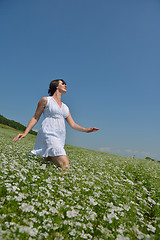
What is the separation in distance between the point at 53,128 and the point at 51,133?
0.62 feet

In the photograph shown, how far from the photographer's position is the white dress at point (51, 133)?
19.0 feet

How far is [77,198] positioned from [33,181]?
1.24 metres

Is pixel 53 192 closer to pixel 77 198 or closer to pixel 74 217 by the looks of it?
pixel 77 198

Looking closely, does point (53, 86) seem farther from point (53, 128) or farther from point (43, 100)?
point (53, 128)

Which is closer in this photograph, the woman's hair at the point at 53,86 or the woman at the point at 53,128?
the woman at the point at 53,128

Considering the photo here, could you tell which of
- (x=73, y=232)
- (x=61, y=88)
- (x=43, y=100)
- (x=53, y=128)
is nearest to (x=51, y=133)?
(x=53, y=128)

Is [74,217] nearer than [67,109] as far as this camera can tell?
Yes

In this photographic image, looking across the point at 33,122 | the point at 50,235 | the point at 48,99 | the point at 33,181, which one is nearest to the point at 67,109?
the point at 48,99

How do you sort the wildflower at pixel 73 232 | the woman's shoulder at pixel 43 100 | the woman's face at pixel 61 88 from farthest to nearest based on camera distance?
1. the woman's face at pixel 61 88
2. the woman's shoulder at pixel 43 100
3. the wildflower at pixel 73 232

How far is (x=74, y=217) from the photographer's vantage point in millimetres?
3695

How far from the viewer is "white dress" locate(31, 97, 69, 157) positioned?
579 cm

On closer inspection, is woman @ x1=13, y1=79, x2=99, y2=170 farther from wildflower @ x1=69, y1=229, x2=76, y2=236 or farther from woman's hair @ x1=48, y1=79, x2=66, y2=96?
wildflower @ x1=69, y1=229, x2=76, y2=236

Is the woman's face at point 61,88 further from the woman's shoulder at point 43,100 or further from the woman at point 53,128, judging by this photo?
the woman's shoulder at point 43,100

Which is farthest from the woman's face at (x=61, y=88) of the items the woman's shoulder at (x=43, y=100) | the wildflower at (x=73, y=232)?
the wildflower at (x=73, y=232)
